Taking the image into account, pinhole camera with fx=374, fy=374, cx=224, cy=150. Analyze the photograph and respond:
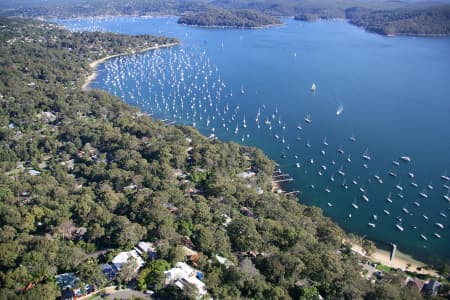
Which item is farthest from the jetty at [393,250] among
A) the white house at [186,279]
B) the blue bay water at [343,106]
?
the white house at [186,279]

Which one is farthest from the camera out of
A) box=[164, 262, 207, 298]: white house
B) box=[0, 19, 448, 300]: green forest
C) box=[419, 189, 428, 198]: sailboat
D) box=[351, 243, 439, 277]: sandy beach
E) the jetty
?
box=[419, 189, 428, 198]: sailboat

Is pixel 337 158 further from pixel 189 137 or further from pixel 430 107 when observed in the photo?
pixel 430 107

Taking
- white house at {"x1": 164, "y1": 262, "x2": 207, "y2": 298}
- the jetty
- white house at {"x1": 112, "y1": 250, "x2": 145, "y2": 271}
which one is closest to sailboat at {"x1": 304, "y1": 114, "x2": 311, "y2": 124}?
the jetty

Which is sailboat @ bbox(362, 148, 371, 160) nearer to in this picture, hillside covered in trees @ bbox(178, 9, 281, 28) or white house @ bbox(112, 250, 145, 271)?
white house @ bbox(112, 250, 145, 271)

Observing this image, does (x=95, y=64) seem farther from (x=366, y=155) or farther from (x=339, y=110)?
(x=366, y=155)

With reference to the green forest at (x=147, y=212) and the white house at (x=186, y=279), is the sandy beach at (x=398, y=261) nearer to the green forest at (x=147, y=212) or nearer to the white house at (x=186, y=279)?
the green forest at (x=147, y=212)
